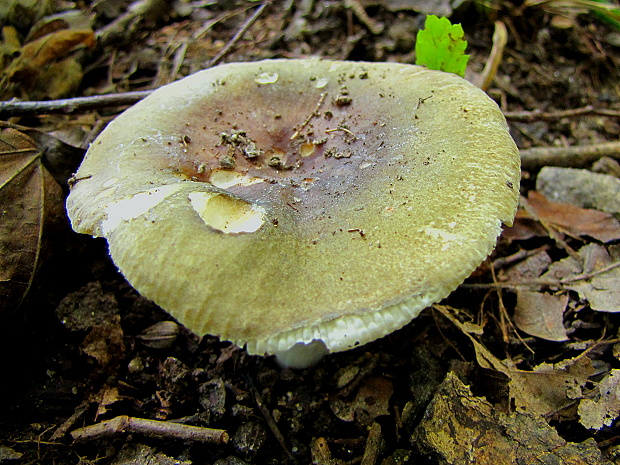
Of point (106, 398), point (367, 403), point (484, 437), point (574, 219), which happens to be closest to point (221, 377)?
point (106, 398)

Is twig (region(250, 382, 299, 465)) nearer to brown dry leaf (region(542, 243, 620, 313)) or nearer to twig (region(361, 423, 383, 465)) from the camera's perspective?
twig (region(361, 423, 383, 465))

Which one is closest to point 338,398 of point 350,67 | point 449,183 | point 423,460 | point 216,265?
point 423,460

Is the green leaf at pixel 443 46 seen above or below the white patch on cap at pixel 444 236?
above

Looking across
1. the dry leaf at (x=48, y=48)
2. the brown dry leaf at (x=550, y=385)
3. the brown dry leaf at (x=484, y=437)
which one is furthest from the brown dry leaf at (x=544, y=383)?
the dry leaf at (x=48, y=48)

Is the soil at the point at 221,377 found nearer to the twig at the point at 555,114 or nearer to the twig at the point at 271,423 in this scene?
the twig at the point at 271,423

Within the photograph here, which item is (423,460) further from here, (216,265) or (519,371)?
(216,265)

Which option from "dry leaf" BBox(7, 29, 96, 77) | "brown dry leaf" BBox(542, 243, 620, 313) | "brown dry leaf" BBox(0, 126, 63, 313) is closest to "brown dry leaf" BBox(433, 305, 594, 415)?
"brown dry leaf" BBox(542, 243, 620, 313)
